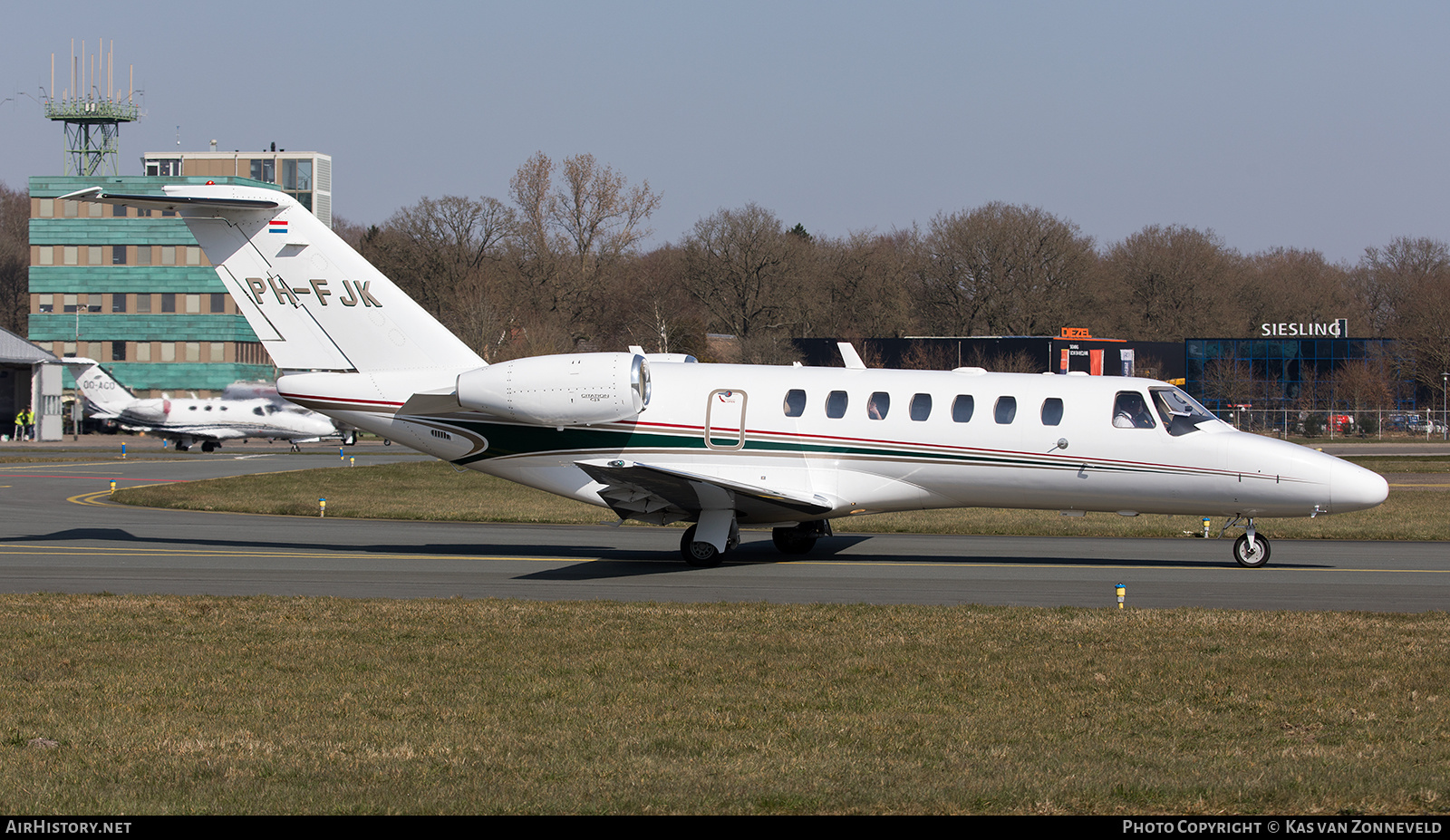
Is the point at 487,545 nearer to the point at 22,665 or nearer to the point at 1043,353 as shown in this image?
the point at 22,665

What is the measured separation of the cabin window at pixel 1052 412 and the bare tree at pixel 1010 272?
61723 millimetres

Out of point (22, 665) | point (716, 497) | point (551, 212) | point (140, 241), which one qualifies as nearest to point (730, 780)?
point (22, 665)

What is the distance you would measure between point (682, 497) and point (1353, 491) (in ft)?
29.4

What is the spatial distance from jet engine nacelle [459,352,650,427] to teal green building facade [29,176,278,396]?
77.3m

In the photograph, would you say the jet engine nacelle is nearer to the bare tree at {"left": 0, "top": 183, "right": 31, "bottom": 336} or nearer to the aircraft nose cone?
the aircraft nose cone

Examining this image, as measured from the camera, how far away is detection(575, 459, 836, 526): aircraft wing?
16.1 metres

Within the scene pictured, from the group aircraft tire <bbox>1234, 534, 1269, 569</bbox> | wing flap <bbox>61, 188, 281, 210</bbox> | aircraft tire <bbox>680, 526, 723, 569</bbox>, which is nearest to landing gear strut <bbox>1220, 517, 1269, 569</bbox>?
aircraft tire <bbox>1234, 534, 1269, 569</bbox>

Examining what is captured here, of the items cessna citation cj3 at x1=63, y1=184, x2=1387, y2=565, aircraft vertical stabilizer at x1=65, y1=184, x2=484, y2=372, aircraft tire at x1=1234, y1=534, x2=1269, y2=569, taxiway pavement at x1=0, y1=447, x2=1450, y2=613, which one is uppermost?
aircraft vertical stabilizer at x1=65, y1=184, x2=484, y2=372

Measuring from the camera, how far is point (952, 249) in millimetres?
78875

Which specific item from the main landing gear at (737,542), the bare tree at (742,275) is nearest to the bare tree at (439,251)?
the bare tree at (742,275)

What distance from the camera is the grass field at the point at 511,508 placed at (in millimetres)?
22422

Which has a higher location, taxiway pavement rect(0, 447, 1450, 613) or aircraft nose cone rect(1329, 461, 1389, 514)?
aircraft nose cone rect(1329, 461, 1389, 514)

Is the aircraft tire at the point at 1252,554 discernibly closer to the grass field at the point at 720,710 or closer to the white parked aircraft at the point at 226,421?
the grass field at the point at 720,710

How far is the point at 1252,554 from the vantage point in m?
17.2
